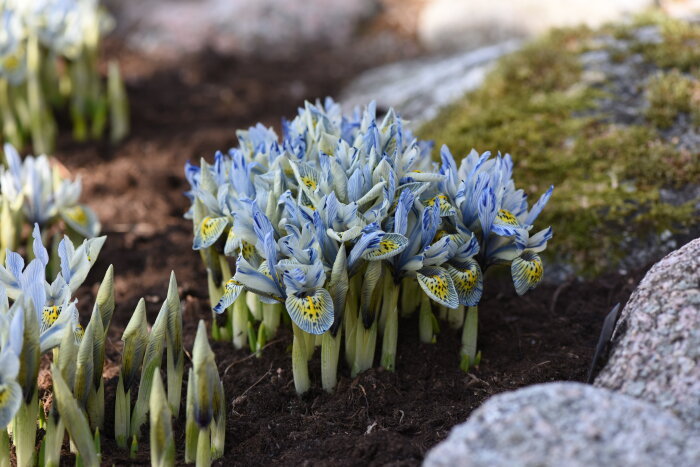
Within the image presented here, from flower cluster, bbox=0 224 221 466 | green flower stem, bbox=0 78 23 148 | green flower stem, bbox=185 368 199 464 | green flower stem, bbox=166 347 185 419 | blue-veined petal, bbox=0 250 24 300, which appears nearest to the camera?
flower cluster, bbox=0 224 221 466

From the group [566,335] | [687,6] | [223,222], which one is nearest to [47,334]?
[223,222]

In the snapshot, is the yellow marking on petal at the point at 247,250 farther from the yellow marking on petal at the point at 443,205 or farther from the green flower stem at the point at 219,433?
the yellow marking on petal at the point at 443,205

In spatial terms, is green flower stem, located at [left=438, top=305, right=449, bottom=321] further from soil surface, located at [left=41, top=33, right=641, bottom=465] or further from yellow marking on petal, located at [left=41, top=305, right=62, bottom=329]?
yellow marking on petal, located at [left=41, top=305, right=62, bottom=329]

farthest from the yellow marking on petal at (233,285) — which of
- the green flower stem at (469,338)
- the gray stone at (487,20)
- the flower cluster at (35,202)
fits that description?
the gray stone at (487,20)

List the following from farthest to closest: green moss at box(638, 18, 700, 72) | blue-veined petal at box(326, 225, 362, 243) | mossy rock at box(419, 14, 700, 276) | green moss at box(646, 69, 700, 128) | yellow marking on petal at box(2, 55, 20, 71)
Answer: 1. yellow marking on petal at box(2, 55, 20, 71)
2. green moss at box(638, 18, 700, 72)
3. green moss at box(646, 69, 700, 128)
4. mossy rock at box(419, 14, 700, 276)
5. blue-veined petal at box(326, 225, 362, 243)

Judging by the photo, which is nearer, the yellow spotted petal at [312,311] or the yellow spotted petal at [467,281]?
the yellow spotted petal at [312,311]

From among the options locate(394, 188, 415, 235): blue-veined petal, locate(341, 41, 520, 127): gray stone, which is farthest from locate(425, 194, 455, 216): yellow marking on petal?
locate(341, 41, 520, 127): gray stone
